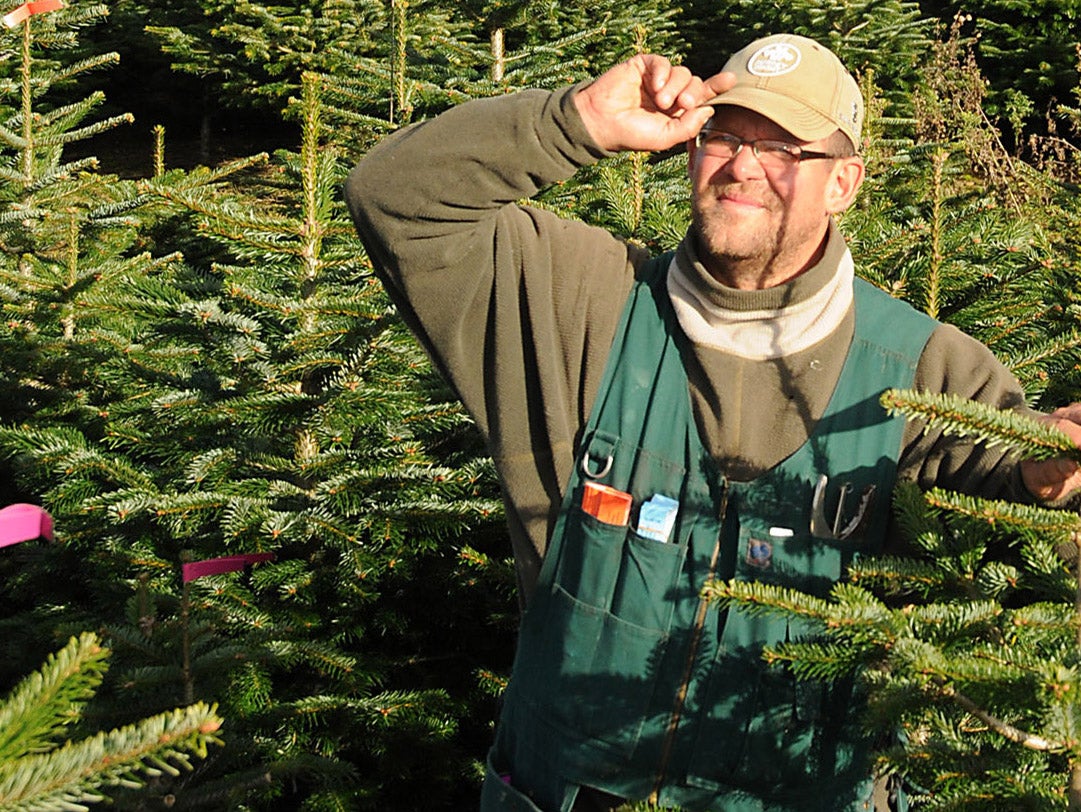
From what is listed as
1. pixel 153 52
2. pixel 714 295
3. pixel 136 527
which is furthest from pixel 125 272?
pixel 153 52

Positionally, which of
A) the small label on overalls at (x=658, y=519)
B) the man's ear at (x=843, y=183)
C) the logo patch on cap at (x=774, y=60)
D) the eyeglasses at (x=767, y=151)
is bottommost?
the small label on overalls at (x=658, y=519)

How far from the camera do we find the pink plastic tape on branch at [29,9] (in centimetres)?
525

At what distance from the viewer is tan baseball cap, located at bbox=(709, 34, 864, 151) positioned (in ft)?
8.27

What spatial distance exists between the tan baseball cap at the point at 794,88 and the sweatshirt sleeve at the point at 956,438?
1.77 ft

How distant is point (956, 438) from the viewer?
2.34m

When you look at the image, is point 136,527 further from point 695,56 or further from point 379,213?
point 695,56

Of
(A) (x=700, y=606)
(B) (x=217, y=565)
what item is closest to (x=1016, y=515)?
(A) (x=700, y=606)

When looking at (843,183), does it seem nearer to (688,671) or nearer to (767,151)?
(767,151)

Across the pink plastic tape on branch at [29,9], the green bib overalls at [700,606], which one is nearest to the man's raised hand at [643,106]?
the green bib overalls at [700,606]

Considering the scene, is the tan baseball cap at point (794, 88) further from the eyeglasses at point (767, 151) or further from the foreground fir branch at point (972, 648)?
the foreground fir branch at point (972, 648)

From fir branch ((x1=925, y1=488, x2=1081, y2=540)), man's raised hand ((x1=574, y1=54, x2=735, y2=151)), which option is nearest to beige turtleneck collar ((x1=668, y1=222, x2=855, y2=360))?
man's raised hand ((x1=574, y1=54, x2=735, y2=151))

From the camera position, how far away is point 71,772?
120cm

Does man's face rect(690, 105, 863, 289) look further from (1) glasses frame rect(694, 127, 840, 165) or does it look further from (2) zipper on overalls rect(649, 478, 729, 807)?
(2) zipper on overalls rect(649, 478, 729, 807)

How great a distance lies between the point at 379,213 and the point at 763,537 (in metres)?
1.07
